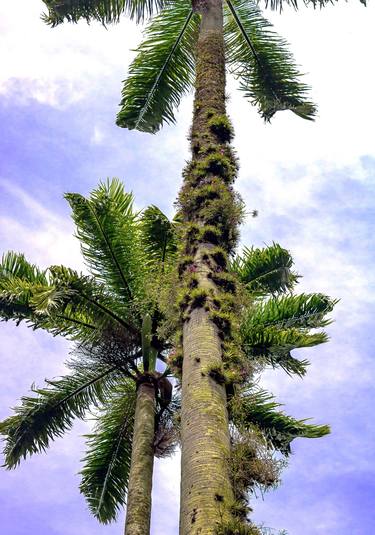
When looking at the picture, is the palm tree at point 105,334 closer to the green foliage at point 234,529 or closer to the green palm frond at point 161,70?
the green palm frond at point 161,70

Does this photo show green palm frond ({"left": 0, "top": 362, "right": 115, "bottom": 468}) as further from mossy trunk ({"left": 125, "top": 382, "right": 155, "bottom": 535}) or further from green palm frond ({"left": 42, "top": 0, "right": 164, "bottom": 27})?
green palm frond ({"left": 42, "top": 0, "right": 164, "bottom": 27})

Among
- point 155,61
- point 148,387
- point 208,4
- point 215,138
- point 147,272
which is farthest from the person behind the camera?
point 155,61

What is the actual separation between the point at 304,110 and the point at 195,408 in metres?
8.52

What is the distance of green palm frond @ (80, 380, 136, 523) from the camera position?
1261cm

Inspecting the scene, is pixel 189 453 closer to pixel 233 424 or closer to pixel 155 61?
pixel 233 424

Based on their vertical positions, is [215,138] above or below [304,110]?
below

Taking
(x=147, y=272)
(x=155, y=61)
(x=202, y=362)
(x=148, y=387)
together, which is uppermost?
(x=155, y=61)

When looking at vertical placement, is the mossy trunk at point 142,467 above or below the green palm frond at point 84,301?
below

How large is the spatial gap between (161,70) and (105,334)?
511 cm

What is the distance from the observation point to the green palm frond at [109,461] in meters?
12.6

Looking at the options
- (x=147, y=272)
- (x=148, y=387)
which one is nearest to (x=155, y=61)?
(x=147, y=272)

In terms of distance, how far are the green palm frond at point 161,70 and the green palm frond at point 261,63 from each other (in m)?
0.77

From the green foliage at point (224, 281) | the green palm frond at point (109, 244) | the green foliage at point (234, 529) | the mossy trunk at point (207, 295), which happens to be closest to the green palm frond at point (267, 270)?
the green palm frond at point (109, 244)

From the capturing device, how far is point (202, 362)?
578 centimetres
